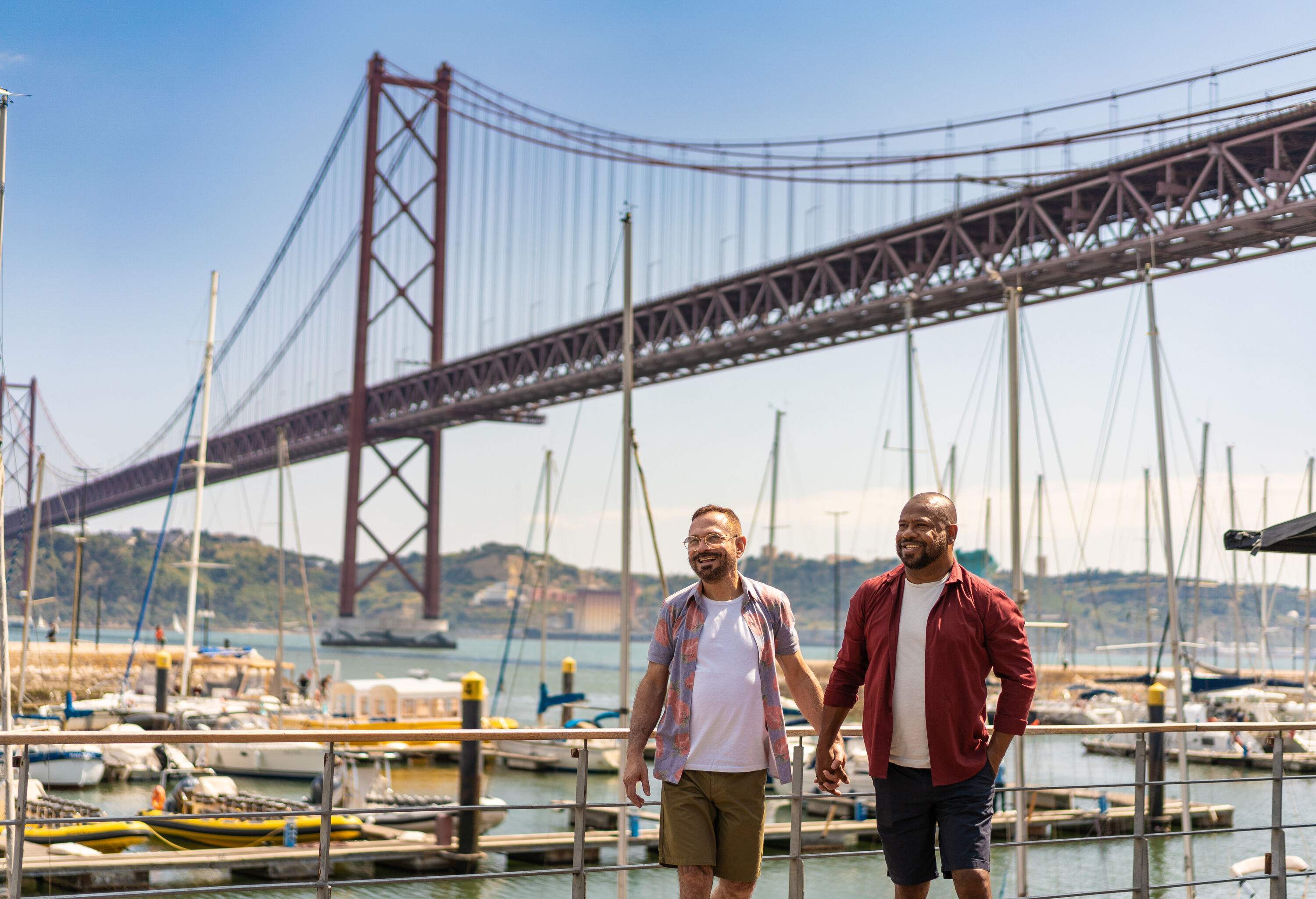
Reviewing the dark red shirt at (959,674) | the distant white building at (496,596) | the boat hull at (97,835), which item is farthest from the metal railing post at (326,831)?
the distant white building at (496,596)

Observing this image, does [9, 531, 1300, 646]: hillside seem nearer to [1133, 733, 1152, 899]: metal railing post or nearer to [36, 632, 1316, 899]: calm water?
[36, 632, 1316, 899]: calm water

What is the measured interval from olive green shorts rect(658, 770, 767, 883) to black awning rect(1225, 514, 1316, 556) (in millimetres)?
2683

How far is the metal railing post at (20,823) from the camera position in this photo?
3352 mm

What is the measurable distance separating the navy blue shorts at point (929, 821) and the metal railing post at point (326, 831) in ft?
4.74

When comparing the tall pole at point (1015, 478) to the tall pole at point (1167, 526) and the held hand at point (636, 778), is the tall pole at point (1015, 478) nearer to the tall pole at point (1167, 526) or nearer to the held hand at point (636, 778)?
the tall pole at point (1167, 526)

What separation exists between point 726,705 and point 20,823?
180cm

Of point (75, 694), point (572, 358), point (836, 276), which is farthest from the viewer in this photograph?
point (572, 358)

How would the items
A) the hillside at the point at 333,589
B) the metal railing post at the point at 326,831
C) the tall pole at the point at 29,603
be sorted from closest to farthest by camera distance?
the metal railing post at the point at 326,831 → the tall pole at the point at 29,603 → the hillside at the point at 333,589

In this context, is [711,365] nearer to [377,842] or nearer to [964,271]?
[964,271]

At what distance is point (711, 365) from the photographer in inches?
1647

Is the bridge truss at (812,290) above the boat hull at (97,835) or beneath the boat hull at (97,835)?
above

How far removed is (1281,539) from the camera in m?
5.23

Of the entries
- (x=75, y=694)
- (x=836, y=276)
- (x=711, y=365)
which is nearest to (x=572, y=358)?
(x=711, y=365)

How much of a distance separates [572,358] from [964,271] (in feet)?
47.8
